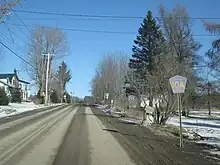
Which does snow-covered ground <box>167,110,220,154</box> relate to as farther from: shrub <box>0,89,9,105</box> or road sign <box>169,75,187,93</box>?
shrub <box>0,89,9,105</box>

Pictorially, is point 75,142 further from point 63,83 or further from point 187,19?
point 63,83

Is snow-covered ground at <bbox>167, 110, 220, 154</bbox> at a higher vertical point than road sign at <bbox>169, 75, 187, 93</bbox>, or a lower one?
lower

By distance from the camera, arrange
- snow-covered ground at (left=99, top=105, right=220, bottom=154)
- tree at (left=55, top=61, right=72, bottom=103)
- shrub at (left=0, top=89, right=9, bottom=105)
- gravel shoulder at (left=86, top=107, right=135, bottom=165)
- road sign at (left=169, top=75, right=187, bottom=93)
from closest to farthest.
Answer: gravel shoulder at (left=86, top=107, right=135, bottom=165)
road sign at (left=169, top=75, right=187, bottom=93)
snow-covered ground at (left=99, top=105, right=220, bottom=154)
shrub at (left=0, top=89, right=9, bottom=105)
tree at (left=55, top=61, right=72, bottom=103)

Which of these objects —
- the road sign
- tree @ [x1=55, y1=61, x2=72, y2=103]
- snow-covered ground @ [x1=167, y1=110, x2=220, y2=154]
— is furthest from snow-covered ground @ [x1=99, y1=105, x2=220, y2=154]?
tree @ [x1=55, y1=61, x2=72, y2=103]

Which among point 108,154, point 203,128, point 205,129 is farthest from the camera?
point 203,128

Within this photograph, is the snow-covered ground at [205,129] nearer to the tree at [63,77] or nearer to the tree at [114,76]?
the tree at [114,76]

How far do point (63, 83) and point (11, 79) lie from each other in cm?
3781

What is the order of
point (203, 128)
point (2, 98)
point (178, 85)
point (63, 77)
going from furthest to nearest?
point (63, 77), point (2, 98), point (203, 128), point (178, 85)

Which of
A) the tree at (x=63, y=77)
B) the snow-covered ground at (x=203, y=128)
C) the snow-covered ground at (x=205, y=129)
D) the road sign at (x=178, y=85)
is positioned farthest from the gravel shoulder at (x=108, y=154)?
the tree at (x=63, y=77)

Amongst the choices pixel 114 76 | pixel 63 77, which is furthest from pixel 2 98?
pixel 63 77

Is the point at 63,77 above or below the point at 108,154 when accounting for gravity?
above


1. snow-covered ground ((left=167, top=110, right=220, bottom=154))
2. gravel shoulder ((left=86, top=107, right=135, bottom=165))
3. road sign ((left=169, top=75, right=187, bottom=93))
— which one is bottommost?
snow-covered ground ((left=167, top=110, right=220, bottom=154))

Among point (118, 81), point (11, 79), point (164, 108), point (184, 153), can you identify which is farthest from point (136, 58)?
point (184, 153)

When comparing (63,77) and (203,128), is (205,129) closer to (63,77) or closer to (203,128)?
(203,128)
